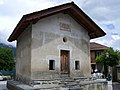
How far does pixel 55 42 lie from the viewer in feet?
47.9

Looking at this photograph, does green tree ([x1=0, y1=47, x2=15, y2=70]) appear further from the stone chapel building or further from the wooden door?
the wooden door

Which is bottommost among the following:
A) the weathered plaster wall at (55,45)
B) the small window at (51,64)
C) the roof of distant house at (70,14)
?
the small window at (51,64)

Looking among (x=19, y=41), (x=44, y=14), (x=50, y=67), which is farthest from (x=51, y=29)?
(x=19, y=41)

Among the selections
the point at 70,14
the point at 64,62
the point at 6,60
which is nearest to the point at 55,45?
the point at 64,62

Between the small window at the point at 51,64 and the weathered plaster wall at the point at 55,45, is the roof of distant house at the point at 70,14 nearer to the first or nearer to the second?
the weathered plaster wall at the point at 55,45

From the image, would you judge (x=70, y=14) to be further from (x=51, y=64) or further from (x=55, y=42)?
(x=51, y=64)

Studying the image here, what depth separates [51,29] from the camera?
573 inches

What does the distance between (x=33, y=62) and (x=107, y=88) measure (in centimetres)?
673

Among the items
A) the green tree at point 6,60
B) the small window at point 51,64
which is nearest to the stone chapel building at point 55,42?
the small window at point 51,64

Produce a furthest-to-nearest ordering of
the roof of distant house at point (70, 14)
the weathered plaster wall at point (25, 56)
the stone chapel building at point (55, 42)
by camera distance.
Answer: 1. the weathered plaster wall at point (25, 56)
2. the stone chapel building at point (55, 42)
3. the roof of distant house at point (70, 14)

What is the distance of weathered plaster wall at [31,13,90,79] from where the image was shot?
13.7 meters

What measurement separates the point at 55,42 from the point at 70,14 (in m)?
2.51

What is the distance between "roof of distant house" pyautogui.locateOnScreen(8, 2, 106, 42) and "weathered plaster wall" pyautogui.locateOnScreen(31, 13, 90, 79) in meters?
0.41

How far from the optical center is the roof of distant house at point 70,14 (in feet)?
42.8
